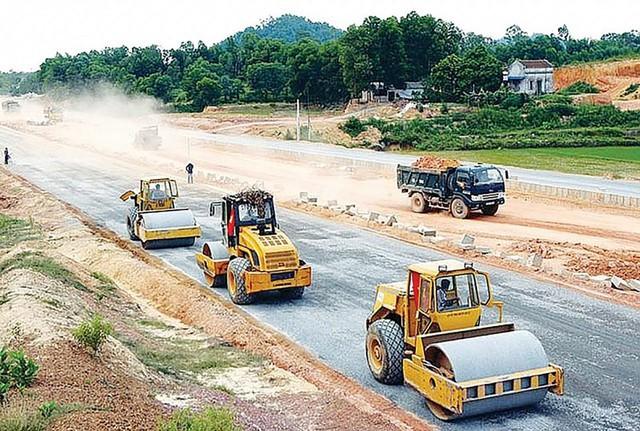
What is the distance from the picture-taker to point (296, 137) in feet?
258

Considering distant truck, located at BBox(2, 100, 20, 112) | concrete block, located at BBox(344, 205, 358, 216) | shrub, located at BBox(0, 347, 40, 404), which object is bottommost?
concrete block, located at BBox(344, 205, 358, 216)

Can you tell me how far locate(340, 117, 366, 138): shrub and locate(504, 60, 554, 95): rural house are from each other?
139 ft

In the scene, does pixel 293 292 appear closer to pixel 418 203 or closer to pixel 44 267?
pixel 44 267

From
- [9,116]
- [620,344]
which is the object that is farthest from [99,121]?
[620,344]

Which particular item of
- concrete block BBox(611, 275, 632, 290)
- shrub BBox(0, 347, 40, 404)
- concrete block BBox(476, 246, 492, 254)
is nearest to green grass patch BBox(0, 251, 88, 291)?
shrub BBox(0, 347, 40, 404)

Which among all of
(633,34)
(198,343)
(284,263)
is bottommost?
(198,343)

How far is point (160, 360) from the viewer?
1530cm

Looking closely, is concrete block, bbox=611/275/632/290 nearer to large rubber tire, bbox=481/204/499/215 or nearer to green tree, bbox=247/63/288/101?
large rubber tire, bbox=481/204/499/215

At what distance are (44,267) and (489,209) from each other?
20705 millimetres

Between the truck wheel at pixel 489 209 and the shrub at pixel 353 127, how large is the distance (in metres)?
43.1

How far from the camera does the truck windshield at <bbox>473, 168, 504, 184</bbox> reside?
3484cm

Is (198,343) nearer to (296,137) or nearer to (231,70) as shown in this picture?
(296,137)

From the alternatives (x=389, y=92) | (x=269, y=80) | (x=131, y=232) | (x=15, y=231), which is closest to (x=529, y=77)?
(x=389, y=92)

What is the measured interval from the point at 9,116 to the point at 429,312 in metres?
130
